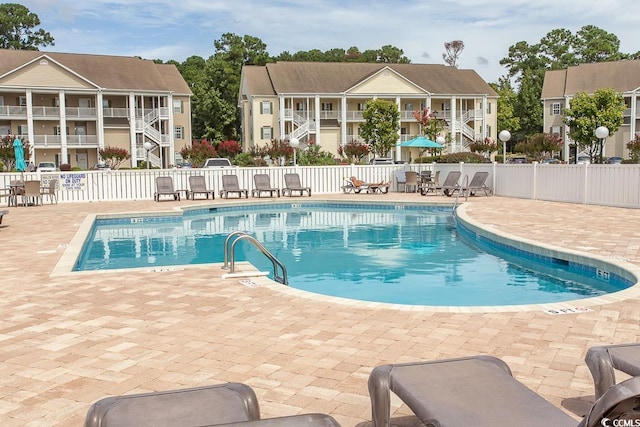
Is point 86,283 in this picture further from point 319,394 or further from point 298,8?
point 298,8

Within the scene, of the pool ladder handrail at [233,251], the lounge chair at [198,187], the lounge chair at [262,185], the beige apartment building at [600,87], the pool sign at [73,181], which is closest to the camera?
the pool ladder handrail at [233,251]

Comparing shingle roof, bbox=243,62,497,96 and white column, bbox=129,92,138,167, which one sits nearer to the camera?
white column, bbox=129,92,138,167

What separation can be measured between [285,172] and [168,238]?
33.5ft

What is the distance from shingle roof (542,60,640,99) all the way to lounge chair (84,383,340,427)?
49.6m

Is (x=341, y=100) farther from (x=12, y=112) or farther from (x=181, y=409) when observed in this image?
(x=181, y=409)

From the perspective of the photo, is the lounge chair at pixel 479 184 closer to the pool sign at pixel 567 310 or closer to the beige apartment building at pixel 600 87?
the pool sign at pixel 567 310

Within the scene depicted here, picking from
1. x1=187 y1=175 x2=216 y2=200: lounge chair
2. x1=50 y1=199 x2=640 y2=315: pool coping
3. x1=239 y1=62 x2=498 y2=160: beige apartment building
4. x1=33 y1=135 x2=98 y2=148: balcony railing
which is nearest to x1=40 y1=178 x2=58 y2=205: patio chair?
x1=187 y1=175 x2=216 y2=200: lounge chair

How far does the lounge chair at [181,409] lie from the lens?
8.21 ft

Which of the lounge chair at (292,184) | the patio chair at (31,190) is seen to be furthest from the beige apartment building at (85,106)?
the patio chair at (31,190)

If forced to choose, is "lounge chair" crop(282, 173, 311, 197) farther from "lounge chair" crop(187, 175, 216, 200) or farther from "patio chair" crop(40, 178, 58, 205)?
"patio chair" crop(40, 178, 58, 205)

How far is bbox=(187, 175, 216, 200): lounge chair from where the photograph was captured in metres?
21.7

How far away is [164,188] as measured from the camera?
21344mm

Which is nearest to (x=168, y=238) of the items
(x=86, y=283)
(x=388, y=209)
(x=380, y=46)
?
(x=86, y=283)

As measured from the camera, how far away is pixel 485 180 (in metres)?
21.4
